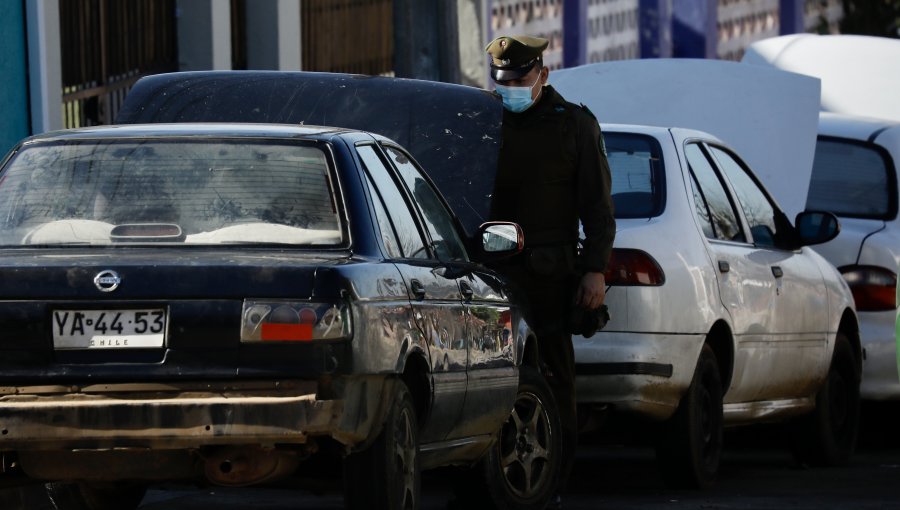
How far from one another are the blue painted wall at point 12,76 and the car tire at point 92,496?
603 centimetres

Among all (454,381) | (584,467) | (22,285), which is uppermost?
(22,285)

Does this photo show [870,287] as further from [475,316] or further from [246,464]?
[246,464]

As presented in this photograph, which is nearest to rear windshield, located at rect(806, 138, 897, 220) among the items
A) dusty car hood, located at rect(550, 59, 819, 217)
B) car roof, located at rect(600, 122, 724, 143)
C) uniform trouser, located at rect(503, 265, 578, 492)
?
dusty car hood, located at rect(550, 59, 819, 217)

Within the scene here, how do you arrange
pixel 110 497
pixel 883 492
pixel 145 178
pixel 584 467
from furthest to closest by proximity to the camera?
pixel 584 467, pixel 883 492, pixel 110 497, pixel 145 178

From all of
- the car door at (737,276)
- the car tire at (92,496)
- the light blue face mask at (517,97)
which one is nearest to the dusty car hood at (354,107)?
the light blue face mask at (517,97)

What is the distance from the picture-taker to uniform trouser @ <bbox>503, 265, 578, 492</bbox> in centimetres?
928

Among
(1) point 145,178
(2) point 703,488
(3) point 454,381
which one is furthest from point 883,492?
(1) point 145,178

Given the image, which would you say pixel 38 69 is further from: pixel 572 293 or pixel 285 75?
pixel 572 293

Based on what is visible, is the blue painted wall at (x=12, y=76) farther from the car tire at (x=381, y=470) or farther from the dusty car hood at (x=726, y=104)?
the car tire at (x=381, y=470)

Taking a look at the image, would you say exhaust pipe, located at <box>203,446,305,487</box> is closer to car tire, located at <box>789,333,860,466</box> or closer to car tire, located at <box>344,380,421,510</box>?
car tire, located at <box>344,380,421,510</box>

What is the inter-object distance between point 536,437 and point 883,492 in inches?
77.5

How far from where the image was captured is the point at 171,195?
7203 millimetres

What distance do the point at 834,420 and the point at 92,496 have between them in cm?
483

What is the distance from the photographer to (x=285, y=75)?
33.2 ft
